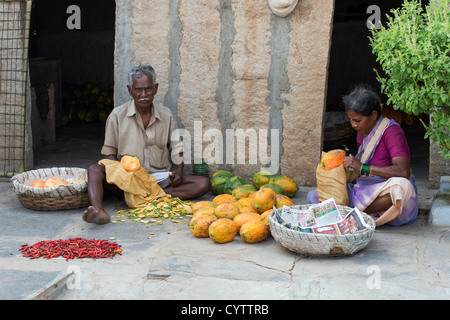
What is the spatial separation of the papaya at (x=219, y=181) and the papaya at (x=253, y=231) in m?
1.41

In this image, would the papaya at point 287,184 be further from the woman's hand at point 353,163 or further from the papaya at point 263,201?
the woman's hand at point 353,163

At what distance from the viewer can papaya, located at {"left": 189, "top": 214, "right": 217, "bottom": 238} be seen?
448cm

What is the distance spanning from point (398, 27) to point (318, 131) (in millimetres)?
1731

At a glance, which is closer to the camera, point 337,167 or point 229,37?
point 337,167

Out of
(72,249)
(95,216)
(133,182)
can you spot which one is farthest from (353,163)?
(72,249)

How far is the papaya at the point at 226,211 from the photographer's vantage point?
→ 4.64 metres

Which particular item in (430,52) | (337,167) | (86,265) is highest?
(430,52)

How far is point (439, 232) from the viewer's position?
4.59 metres

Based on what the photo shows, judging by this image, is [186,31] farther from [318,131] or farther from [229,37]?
[318,131]

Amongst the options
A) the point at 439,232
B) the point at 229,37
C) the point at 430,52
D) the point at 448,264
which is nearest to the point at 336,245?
the point at 448,264

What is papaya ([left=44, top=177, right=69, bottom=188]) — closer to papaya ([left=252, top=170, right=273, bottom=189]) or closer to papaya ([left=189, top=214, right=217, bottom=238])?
papaya ([left=189, top=214, right=217, bottom=238])

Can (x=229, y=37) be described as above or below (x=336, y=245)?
above

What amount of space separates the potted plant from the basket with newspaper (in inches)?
35.6

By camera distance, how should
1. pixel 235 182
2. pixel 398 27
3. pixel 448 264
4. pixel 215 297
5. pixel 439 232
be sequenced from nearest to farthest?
pixel 215 297
pixel 448 264
pixel 398 27
pixel 439 232
pixel 235 182
